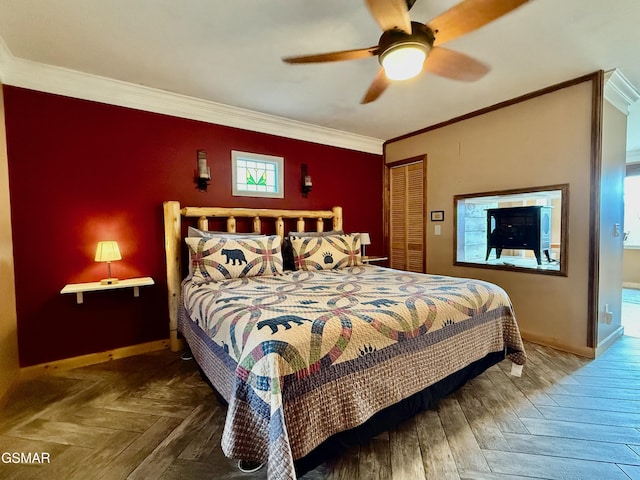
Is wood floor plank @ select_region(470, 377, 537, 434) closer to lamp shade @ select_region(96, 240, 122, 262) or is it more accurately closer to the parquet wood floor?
the parquet wood floor

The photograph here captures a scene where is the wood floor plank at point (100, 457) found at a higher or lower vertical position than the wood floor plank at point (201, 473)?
higher

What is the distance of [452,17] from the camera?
4.72 feet

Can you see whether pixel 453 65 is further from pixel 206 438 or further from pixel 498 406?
pixel 206 438

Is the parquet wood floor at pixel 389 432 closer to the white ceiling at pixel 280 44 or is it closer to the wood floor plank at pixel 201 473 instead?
the wood floor plank at pixel 201 473

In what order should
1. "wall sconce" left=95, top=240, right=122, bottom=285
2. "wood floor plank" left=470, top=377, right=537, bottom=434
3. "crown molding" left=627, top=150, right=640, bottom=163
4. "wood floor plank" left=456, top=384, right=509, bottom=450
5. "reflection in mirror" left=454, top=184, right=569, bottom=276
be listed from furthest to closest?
1. "crown molding" left=627, top=150, right=640, bottom=163
2. "reflection in mirror" left=454, top=184, right=569, bottom=276
3. "wall sconce" left=95, top=240, right=122, bottom=285
4. "wood floor plank" left=470, top=377, right=537, bottom=434
5. "wood floor plank" left=456, top=384, right=509, bottom=450

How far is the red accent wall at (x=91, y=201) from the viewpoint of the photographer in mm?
2318

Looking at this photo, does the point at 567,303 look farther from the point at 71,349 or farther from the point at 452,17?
the point at 71,349

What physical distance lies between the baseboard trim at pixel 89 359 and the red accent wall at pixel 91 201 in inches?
1.8

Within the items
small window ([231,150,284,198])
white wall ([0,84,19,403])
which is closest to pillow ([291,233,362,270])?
small window ([231,150,284,198])

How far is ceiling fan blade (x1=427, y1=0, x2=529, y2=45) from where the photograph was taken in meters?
1.31

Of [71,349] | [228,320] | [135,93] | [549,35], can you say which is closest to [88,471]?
[228,320]

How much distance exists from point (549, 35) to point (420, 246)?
253 cm

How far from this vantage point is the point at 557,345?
277 cm

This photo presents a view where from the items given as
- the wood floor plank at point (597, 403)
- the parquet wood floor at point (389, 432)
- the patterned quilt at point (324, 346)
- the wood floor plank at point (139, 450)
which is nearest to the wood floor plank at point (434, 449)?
the parquet wood floor at point (389, 432)
